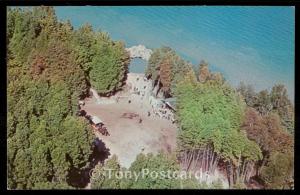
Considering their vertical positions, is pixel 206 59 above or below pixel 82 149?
above

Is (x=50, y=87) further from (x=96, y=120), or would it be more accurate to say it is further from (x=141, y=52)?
(x=141, y=52)

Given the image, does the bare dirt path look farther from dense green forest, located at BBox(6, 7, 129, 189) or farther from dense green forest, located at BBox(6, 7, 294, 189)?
dense green forest, located at BBox(6, 7, 129, 189)

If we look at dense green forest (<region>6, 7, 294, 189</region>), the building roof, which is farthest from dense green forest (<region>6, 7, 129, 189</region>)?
the building roof

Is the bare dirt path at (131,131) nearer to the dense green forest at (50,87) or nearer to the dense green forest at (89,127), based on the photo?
the dense green forest at (89,127)

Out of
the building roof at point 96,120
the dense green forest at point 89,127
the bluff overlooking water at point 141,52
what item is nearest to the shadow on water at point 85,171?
the dense green forest at point 89,127

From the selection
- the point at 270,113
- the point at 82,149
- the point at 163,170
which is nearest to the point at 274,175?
the point at 270,113
